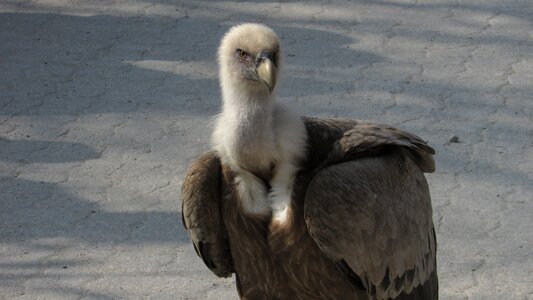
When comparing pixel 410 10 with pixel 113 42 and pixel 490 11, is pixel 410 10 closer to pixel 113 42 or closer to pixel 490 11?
pixel 490 11

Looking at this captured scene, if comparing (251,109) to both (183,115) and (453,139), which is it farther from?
(183,115)

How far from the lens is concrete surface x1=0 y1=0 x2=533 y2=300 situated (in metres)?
5.05

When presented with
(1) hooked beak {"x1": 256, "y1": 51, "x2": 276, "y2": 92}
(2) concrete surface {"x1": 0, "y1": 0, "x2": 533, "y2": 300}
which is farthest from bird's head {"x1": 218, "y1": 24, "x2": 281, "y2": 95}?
(2) concrete surface {"x1": 0, "y1": 0, "x2": 533, "y2": 300}

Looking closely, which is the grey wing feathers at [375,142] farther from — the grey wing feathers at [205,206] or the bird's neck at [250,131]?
the grey wing feathers at [205,206]

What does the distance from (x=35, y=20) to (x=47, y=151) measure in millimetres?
2303

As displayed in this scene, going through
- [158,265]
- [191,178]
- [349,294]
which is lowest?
[158,265]

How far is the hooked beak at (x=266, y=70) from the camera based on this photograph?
12.0 ft

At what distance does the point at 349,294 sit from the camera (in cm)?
392

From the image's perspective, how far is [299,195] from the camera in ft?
12.4

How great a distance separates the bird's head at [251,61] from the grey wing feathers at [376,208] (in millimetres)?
376

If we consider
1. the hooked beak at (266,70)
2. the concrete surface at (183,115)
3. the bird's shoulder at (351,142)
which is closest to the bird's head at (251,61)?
the hooked beak at (266,70)

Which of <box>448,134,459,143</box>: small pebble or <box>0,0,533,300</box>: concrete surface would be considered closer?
<box>0,0,533,300</box>: concrete surface

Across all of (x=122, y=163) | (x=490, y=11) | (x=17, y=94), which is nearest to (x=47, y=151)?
(x=122, y=163)

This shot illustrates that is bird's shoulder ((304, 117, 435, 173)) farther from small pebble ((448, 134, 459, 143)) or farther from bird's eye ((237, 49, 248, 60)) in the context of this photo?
small pebble ((448, 134, 459, 143))
